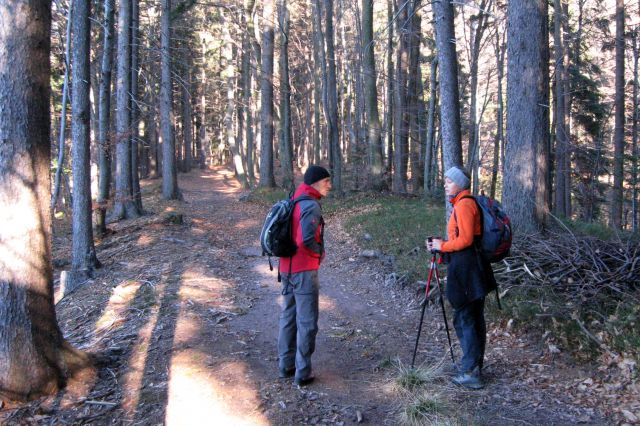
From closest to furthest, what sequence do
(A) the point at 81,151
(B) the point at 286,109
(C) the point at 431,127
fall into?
(A) the point at 81,151, (C) the point at 431,127, (B) the point at 286,109

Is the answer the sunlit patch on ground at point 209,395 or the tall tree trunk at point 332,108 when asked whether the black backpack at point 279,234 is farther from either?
the tall tree trunk at point 332,108

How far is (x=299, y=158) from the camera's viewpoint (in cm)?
5050

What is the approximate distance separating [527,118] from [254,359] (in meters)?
6.03

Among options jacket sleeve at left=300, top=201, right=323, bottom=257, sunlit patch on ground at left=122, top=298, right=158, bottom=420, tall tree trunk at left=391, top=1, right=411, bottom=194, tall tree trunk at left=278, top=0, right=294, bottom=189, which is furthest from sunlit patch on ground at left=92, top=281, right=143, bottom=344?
tall tree trunk at left=278, top=0, right=294, bottom=189

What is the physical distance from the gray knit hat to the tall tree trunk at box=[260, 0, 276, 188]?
17583 millimetres

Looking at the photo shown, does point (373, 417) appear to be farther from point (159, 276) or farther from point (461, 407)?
point (159, 276)

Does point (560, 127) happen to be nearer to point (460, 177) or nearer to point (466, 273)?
point (460, 177)

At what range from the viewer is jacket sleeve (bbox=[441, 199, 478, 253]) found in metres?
4.69

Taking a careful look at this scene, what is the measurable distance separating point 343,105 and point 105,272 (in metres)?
37.2

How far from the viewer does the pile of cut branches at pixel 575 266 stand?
5.84m

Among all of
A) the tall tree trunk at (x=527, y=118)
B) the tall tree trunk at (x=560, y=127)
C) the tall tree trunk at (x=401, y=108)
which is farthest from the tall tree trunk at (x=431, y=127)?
the tall tree trunk at (x=527, y=118)

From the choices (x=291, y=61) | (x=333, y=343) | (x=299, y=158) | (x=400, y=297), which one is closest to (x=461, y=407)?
(x=333, y=343)

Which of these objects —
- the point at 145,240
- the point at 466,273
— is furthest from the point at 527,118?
the point at 145,240

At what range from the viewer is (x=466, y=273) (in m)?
4.79
